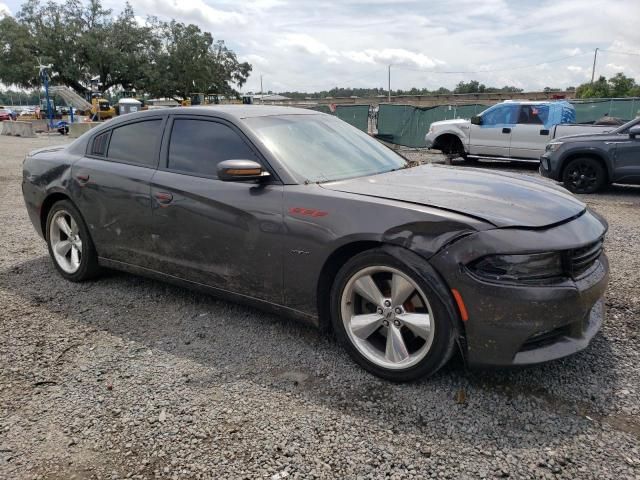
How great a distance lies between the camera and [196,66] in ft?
169

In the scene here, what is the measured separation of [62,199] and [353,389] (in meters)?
3.38

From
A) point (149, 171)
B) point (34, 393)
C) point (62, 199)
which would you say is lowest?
point (34, 393)

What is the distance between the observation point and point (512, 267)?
2549 mm

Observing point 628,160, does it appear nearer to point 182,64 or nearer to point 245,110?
point 245,110

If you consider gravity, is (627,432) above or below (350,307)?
below

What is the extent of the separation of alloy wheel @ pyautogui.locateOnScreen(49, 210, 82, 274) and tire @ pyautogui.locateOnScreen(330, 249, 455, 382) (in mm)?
2790

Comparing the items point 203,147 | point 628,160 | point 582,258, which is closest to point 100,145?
point 203,147

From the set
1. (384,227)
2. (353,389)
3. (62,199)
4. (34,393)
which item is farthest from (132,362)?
(62,199)

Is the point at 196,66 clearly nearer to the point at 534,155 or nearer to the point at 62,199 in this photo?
the point at 534,155

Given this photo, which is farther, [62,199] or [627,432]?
[62,199]

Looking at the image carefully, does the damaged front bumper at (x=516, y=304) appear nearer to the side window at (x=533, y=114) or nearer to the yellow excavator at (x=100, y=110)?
the side window at (x=533, y=114)

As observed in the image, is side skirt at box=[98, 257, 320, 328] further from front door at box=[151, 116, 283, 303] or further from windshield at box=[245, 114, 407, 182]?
windshield at box=[245, 114, 407, 182]

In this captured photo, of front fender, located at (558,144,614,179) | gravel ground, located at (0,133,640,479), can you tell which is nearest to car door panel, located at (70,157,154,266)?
gravel ground, located at (0,133,640,479)

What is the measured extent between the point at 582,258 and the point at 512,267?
0.48m
